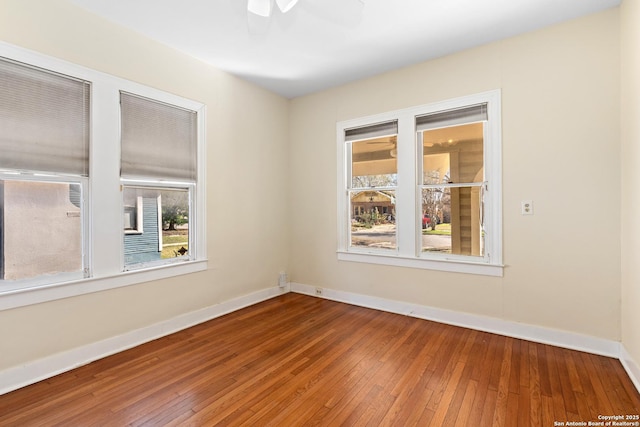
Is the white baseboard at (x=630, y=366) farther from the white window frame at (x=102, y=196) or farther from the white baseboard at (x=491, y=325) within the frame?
the white window frame at (x=102, y=196)

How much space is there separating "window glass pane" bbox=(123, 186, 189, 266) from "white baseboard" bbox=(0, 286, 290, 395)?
65 centimetres

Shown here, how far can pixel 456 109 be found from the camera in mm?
3264

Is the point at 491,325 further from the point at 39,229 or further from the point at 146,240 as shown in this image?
the point at 39,229

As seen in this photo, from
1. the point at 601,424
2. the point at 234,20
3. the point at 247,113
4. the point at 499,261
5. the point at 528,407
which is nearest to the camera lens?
the point at 601,424

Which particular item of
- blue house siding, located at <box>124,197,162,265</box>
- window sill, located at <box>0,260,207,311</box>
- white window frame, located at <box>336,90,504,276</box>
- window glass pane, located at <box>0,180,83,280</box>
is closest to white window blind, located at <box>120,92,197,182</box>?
blue house siding, located at <box>124,197,162,265</box>

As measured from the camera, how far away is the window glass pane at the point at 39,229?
7.14 feet

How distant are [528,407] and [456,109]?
2721 mm

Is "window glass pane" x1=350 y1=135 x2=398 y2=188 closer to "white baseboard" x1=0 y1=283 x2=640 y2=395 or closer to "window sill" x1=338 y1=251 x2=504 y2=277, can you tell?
"window sill" x1=338 y1=251 x2=504 y2=277

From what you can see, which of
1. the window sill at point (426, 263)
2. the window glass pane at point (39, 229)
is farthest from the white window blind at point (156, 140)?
the window sill at point (426, 263)

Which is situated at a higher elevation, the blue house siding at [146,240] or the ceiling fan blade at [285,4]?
the ceiling fan blade at [285,4]

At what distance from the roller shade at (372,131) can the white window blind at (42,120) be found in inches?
110

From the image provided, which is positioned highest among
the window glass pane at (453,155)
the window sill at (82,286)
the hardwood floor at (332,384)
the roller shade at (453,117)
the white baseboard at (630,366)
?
the roller shade at (453,117)

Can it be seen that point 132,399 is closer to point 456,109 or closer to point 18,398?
point 18,398

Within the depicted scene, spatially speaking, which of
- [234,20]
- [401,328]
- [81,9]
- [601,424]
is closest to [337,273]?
[401,328]
